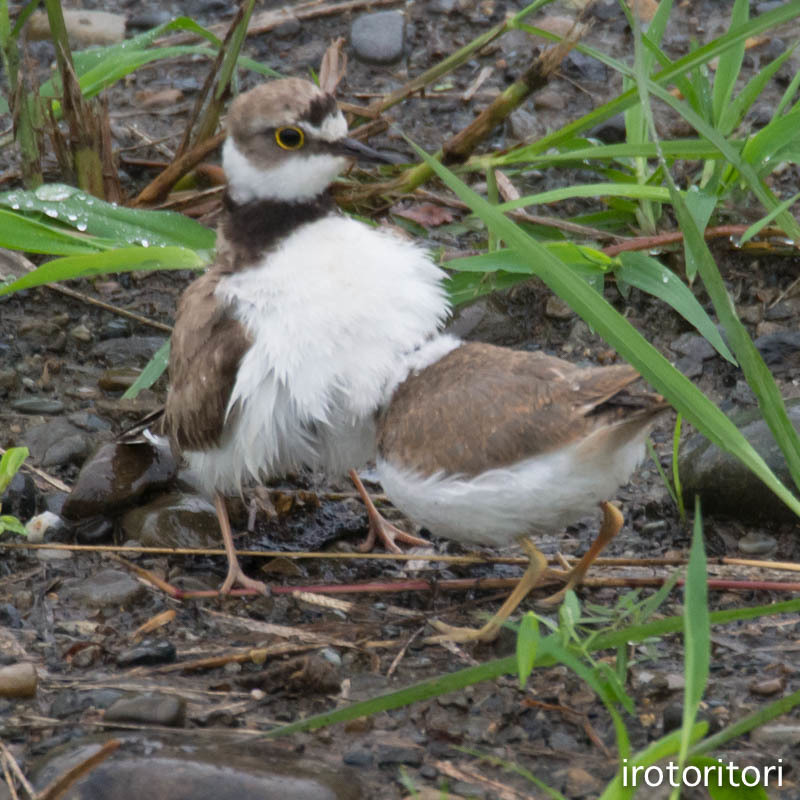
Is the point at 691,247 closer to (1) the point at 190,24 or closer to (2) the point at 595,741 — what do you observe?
(2) the point at 595,741

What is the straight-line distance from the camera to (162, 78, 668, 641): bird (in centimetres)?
365

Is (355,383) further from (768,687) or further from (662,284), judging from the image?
(768,687)

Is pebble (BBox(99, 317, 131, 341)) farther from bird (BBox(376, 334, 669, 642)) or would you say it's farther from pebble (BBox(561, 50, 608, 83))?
pebble (BBox(561, 50, 608, 83))

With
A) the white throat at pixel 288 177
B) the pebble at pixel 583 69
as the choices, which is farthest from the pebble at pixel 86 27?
the white throat at pixel 288 177

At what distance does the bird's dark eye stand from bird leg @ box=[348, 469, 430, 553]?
1.15 metres

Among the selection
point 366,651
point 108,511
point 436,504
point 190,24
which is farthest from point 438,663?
point 190,24

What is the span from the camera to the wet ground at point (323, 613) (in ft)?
11.1

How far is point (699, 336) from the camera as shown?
5473 millimetres

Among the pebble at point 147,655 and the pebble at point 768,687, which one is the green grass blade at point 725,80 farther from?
the pebble at point 147,655

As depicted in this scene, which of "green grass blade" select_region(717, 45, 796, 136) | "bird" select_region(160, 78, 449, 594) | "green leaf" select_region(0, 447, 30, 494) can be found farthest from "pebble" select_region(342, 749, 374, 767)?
"green grass blade" select_region(717, 45, 796, 136)

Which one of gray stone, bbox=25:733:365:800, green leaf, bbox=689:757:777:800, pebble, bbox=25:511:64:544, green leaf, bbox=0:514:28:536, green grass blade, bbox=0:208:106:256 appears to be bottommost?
gray stone, bbox=25:733:365:800

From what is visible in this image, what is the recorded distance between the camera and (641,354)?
121 inches

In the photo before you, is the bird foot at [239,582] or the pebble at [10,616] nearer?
the pebble at [10,616]

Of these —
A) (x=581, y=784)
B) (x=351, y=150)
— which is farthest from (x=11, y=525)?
(x=581, y=784)
